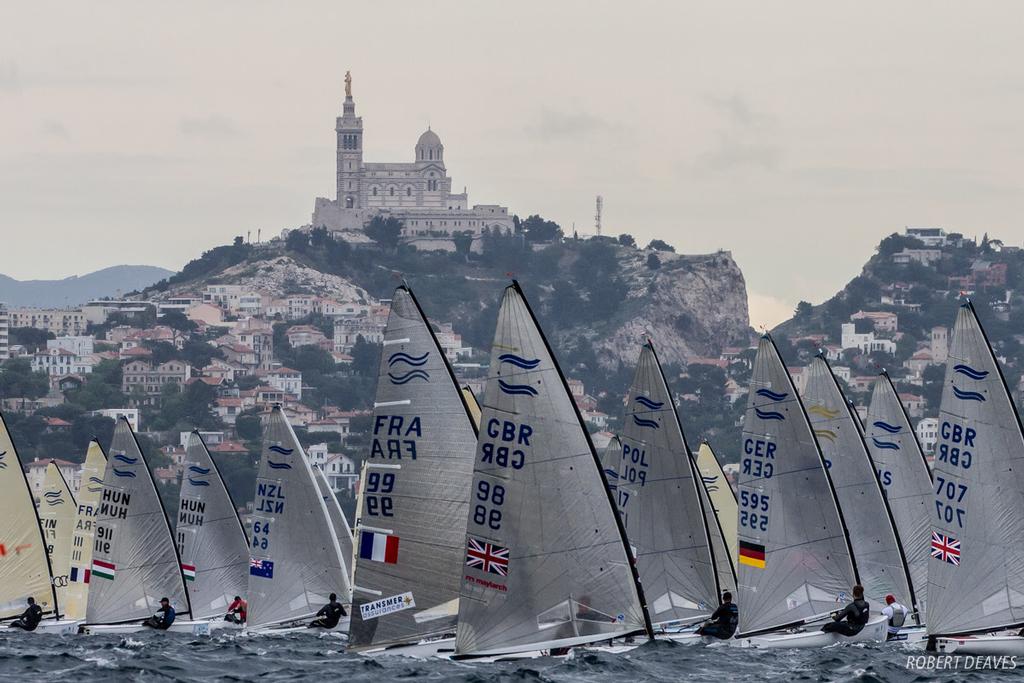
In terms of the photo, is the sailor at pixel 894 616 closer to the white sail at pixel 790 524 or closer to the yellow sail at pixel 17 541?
the white sail at pixel 790 524

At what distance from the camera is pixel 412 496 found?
27219mm

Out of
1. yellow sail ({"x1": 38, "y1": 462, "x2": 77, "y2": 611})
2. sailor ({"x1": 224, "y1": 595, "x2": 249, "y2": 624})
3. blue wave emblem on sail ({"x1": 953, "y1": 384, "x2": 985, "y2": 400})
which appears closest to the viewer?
blue wave emblem on sail ({"x1": 953, "y1": 384, "x2": 985, "y2": 400})

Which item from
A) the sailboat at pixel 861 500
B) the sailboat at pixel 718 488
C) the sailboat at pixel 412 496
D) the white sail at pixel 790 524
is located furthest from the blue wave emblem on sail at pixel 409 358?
the sailboat at pixel 718 488

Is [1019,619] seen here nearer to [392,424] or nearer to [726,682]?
[726,682]

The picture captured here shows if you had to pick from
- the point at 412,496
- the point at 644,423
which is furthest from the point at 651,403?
the point at 412,496

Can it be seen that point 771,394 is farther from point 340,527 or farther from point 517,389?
point 340,527

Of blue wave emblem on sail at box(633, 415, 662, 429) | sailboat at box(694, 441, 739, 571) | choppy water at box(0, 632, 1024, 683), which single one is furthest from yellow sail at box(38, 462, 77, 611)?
blue wave emblem on sail at box(633, 415, 662, 429)

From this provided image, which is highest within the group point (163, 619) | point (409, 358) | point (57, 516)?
point (409, 358)

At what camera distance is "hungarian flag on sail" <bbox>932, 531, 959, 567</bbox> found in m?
29.2

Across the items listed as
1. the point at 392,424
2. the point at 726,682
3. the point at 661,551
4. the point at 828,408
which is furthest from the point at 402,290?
the point at 828,408

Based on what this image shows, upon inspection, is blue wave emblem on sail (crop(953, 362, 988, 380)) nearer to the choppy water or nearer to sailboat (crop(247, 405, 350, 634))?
the choppy water

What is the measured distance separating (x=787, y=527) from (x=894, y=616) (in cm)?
265

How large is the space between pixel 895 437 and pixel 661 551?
23.8 ft

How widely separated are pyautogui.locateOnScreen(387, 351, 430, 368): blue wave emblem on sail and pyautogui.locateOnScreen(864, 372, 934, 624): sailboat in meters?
13.3
